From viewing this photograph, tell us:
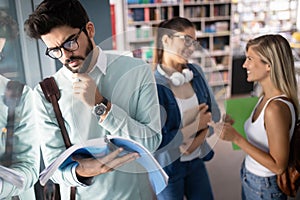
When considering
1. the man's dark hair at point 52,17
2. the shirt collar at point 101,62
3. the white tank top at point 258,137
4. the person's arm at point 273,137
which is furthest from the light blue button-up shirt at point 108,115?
the white tank top at point 258,137

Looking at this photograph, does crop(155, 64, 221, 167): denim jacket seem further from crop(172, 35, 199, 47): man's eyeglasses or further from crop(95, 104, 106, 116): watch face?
crop(95, 104, 106, 116): watch face

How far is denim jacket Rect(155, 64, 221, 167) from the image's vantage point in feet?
3.49

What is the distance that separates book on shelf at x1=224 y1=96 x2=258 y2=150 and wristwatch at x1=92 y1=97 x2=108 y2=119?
0.60 meters

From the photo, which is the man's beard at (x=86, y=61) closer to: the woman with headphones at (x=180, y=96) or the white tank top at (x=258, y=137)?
the woman with headphones at (x=180, y=96)

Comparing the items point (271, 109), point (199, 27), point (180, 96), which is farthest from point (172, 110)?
point (199, 27)

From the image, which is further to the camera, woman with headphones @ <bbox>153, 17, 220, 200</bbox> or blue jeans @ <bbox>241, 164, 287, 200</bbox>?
blue jeans @ <bbox>241, 164, 287, 200</bbox>

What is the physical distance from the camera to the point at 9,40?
0.90m

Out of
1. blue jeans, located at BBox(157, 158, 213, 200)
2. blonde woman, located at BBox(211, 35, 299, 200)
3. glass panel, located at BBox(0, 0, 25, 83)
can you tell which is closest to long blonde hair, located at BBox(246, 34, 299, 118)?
blonde woman, located at BBox(211, 35, 299, 200)

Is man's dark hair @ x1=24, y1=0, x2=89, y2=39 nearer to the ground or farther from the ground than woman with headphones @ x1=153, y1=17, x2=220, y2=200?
farther from the ground

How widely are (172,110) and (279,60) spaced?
44 cm

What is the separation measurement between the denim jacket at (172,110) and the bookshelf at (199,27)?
3 cm

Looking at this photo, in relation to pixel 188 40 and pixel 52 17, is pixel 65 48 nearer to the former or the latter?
pixel 52 17

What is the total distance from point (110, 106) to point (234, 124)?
0.64 metres

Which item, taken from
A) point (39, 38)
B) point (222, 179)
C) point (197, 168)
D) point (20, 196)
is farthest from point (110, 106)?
point (222, 179)
